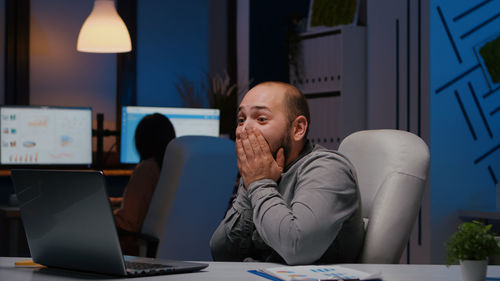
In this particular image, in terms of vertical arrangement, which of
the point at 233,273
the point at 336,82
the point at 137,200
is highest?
the point at 336,82

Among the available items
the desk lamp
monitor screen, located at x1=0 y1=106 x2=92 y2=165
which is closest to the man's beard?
monitor screen, located at x1=0 y1=106 x2=92 y2=165

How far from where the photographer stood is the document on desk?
1.17 metres

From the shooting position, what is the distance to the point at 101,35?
4.55 meters

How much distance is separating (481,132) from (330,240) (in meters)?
3.25

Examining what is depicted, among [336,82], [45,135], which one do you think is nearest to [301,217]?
[45,135]

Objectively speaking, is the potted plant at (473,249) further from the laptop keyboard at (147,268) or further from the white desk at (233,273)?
the laptop keyboard at (147,268)

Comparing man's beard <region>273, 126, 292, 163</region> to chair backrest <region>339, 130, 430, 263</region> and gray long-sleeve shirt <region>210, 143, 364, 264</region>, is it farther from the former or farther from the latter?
chair backrest <region>339, 130, 430, 263</region>

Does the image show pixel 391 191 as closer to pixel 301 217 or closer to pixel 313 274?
pixel 301 217

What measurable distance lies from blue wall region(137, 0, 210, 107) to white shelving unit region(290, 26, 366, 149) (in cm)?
106

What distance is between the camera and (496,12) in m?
4.48

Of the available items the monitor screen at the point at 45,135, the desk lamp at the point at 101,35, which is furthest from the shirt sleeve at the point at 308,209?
the desk lamp at the point at 101,35

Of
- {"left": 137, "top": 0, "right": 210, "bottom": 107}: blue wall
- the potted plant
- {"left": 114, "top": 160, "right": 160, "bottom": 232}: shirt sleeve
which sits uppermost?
{"left": 137, "top": 0, "right": 210, "bottom": 107}: blue wall

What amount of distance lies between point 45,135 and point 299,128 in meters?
2.87

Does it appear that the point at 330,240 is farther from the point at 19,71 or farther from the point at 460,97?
the point at 19,71
